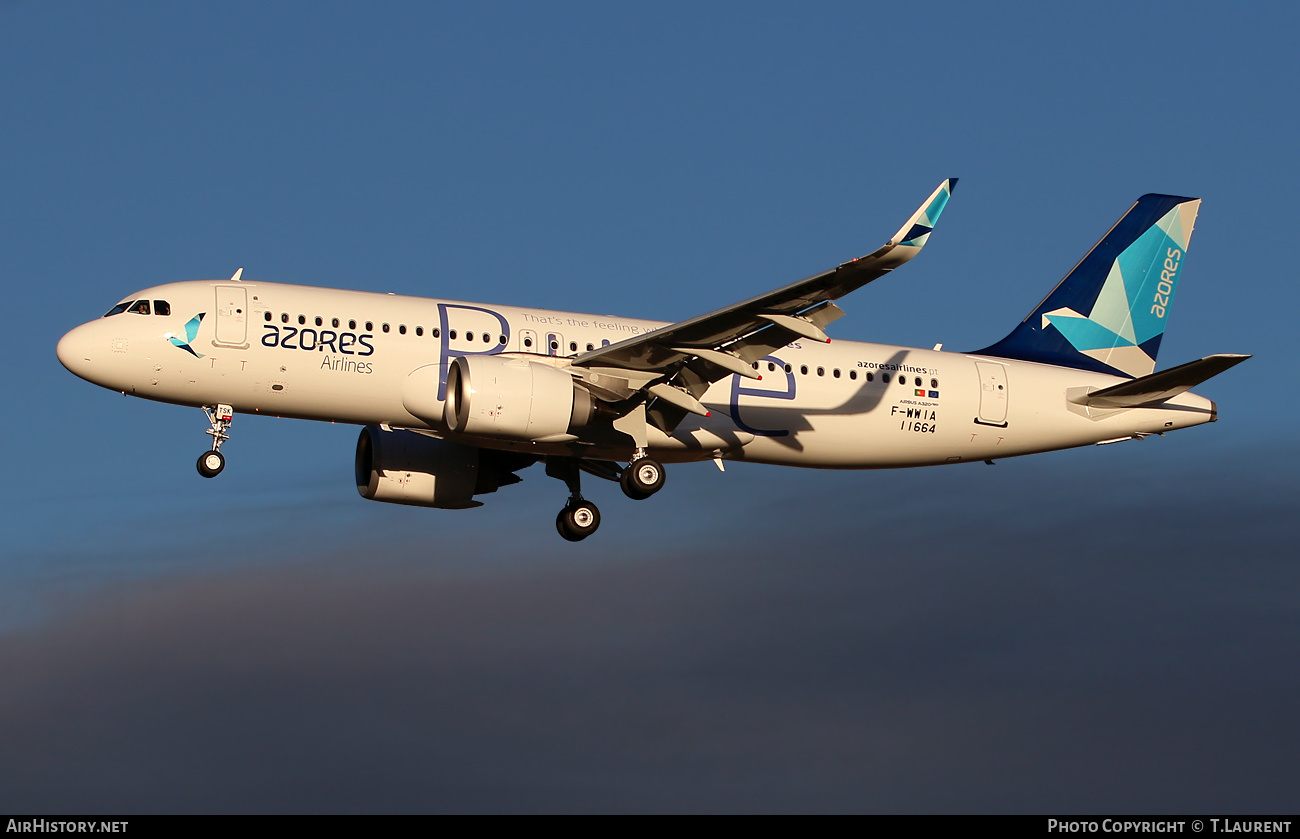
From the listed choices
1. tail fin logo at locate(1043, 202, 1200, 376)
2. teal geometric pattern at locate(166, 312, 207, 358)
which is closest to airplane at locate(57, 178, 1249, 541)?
teal geometric pattern at locate(166, 312, 207, 358)

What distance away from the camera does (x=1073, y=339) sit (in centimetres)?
4200

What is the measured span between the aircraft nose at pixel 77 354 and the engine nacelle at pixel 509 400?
7.65 m

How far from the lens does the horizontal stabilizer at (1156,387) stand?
3541 cm

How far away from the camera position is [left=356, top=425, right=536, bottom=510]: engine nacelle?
129 feet

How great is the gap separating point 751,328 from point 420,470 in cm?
1062

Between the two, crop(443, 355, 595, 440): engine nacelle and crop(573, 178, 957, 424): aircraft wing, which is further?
crop(443, 355, 595, 440): engine nacelle

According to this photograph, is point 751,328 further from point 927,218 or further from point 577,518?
point 577,518

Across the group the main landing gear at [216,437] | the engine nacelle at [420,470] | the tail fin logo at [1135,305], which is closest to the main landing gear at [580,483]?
the engine nacelle at [420,470]

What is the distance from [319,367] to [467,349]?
10.5 ft

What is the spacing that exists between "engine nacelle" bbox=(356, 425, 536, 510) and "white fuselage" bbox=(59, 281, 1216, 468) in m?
4.39

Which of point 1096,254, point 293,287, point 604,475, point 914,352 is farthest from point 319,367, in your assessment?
point 1096,254

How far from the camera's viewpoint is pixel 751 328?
109 ft

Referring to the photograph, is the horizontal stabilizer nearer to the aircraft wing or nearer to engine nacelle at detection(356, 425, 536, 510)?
the aircraft wing
